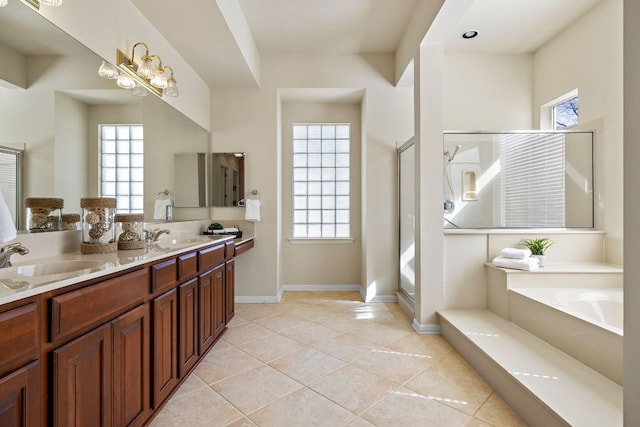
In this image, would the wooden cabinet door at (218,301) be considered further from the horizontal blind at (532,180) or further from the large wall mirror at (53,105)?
the horizontal blind at (532,180)

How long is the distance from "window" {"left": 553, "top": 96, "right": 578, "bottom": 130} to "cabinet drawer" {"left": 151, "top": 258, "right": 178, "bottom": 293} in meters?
4.15

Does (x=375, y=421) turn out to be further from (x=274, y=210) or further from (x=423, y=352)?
(x=274, y=210)

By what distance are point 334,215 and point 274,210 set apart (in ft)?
3.24

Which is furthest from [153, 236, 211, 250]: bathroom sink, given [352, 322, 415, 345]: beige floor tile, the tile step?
the tile step

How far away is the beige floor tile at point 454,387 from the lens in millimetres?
1726

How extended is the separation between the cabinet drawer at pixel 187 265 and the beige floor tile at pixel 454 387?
60.1 inches

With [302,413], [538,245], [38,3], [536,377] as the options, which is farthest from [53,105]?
[538,245]

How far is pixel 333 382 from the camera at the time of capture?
195cm

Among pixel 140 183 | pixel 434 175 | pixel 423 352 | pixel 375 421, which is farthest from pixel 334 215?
pixel 375 421

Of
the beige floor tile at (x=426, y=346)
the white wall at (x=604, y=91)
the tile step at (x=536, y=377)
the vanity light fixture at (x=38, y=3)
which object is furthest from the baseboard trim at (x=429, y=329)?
the vanity light fixture at (x=38, y=3)

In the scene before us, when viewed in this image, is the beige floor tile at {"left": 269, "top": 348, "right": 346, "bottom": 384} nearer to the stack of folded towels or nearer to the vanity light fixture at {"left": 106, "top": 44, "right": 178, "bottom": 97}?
the stack of folded towels

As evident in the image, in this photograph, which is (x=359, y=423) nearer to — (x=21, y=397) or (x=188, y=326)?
(x=188, y=326)

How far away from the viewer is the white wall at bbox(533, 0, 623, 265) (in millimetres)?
2770

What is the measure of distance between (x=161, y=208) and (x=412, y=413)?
2366mm
